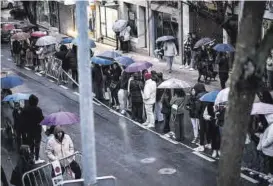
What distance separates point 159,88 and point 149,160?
8.63 ft

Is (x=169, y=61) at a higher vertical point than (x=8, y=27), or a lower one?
lower

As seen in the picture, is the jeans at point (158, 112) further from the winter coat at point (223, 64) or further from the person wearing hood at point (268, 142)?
the person wearing hood at point (268, 142)

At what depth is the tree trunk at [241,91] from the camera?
21.1ft

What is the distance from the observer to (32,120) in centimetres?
1344

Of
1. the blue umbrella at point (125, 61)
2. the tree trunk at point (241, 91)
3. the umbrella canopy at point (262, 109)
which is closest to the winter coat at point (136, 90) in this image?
the blue umbrella at point (125, 61)

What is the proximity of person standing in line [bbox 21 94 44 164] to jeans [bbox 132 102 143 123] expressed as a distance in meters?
4.17

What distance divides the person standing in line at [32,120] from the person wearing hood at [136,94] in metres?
3.83

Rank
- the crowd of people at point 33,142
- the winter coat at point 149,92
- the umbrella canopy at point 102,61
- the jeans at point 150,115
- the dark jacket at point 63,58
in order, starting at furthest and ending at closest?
the dark jacket at point 63,58 < the umbrella canopy at point 102,61 < the jeans at point 150,115 < the winter coat at point 149,92 < the crowd of people at point 33,142

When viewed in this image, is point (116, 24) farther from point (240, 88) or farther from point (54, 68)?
point (240, 88)

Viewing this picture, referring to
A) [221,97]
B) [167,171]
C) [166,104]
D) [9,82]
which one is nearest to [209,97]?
[221,97]

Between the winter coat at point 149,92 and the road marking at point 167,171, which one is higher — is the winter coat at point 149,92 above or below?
above

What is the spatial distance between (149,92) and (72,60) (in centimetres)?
614

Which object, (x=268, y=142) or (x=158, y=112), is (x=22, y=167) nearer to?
(x=268, y=142)

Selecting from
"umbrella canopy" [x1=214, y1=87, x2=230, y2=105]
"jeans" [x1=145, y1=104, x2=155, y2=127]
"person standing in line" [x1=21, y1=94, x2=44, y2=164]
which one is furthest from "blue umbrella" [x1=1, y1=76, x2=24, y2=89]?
"umbrella canopy" [x1=214, y1=87, x2=230, y2=105]
